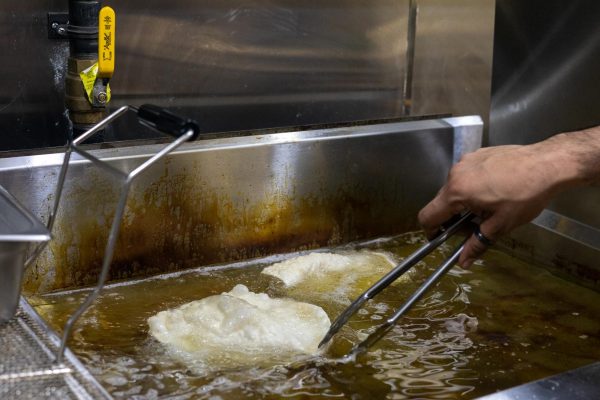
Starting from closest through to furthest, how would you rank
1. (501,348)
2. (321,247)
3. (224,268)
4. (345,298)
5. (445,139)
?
(501,348)
(345,298)
(224,268)
(321,247)
(445,139)

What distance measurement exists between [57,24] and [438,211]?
1.02 meters

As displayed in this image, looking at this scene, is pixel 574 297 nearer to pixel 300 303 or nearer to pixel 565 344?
pixel 565 344

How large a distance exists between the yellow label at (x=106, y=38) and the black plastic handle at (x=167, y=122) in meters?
0.60

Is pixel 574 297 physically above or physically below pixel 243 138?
below

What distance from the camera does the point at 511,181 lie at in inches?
59.0

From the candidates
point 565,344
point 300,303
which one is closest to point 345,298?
point 300,303

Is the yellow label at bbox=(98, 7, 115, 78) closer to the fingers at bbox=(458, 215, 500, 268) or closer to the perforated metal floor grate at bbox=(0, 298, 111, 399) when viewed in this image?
the perforated metal floor grate at bbox=(0, 298, 111, 399)

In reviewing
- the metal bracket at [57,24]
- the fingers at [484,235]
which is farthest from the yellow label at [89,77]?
the fingers at [484,235]

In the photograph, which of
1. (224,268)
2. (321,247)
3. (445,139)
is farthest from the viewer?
(445,139)

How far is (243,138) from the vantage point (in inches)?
82.0

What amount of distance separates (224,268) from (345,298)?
35 centimetres

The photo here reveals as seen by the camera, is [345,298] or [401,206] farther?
[401,206]

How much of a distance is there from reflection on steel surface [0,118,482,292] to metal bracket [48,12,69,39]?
310mm

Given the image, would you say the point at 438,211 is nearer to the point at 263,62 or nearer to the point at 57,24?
the point at 263,62
